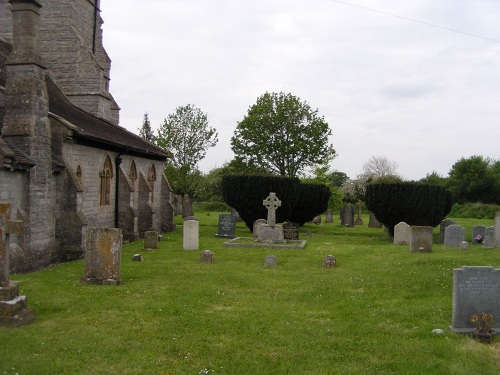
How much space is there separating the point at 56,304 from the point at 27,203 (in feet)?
15.6

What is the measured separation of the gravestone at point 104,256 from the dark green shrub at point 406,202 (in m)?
14.9

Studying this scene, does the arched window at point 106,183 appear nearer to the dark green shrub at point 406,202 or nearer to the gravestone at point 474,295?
the dark green shrub at point 406,202

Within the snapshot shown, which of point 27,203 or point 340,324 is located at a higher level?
point 27,203

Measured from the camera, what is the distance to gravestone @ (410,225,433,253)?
57.6 ft

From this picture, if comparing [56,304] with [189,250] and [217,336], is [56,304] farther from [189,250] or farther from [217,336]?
[189,250]

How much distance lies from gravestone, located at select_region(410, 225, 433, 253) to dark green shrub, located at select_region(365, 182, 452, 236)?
5031 millimetres

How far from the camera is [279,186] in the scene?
2553 centimetres

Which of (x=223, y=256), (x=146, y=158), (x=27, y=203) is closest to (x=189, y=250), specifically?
(x=223, y=256)

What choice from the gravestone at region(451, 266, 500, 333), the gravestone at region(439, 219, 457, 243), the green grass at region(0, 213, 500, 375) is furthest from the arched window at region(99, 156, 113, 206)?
the gravestone at region(439, 219, 457, 243)

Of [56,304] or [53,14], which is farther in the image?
[53,14]

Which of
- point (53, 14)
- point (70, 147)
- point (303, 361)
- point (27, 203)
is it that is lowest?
point (303, 361)

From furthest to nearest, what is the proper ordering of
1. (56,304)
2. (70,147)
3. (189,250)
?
(189,250) → (70,147) → (56,304)

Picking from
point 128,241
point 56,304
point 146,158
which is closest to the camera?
point 56,304

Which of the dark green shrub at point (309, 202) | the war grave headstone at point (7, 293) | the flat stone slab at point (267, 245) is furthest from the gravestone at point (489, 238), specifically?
the war grave headstone at point (7, 293)
